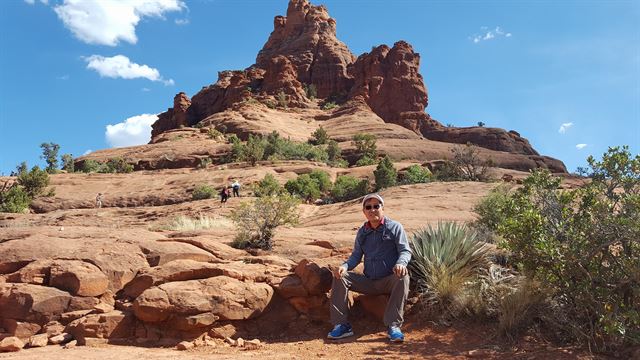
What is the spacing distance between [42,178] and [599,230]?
1308 inches

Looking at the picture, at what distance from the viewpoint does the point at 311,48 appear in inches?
3780

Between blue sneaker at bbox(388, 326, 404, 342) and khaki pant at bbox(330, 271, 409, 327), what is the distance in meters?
0.07

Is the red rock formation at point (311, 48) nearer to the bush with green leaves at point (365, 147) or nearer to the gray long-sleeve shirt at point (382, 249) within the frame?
the bush with green leaves at point (365, 147)

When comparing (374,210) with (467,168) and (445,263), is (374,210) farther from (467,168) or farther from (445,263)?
(467,168)

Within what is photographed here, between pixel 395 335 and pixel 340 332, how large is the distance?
703mm

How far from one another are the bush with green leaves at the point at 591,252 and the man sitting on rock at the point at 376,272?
1.29 metres

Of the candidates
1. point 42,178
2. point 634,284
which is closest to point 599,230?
point 634,284

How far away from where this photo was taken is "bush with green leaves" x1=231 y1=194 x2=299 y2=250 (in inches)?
366

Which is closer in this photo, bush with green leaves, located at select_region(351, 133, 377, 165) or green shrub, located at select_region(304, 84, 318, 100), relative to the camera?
bush with green leaves, located at select_region(351, 133, 377, 165)

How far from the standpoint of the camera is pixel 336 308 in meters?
5.68

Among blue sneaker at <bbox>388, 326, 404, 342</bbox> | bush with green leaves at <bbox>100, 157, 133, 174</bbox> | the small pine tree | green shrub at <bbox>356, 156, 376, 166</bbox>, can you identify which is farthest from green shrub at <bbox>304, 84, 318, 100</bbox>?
blue sneaker at <bbox>388, 326, 404, 342</bbox>

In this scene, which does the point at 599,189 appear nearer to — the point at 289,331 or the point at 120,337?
the point at 289,331

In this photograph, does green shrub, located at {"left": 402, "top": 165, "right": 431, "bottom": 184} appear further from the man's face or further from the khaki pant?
the khaki pant

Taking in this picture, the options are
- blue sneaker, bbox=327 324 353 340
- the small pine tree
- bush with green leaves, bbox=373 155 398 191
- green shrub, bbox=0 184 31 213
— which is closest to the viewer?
blue sneaker, bbox=327 324 353 340
